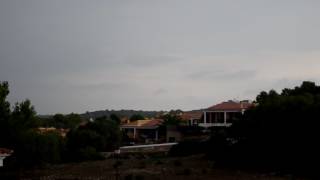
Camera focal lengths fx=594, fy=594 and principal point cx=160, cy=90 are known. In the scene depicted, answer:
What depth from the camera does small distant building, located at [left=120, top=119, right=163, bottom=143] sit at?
73.8m

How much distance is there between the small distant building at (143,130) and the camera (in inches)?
2906

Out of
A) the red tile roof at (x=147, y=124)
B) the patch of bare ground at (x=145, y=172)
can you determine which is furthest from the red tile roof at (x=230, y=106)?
the patch of bare ground at (x=145, y=172)

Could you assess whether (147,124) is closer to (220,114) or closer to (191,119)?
(191,119)

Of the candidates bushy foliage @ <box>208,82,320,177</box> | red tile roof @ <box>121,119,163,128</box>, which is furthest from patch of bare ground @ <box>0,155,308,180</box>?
red tile roof @ <box>121,119,163,128</box>

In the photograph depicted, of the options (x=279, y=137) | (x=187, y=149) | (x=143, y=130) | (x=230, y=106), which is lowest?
(x=187, y=149)

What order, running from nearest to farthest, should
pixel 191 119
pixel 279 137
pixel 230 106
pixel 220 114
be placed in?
pixel 279 137, pixel 220 114, pixel 230 106, pixel 191 119

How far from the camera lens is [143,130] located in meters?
79.4

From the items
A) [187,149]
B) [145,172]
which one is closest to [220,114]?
[187,149]

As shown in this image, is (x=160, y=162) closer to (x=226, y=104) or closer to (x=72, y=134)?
(x=72, y=134)

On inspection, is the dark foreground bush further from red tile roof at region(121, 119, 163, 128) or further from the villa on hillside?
red tile roof at region(121, 119, 163, 128)

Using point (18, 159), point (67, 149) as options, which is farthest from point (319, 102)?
point (67, 149)

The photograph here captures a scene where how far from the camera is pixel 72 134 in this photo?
50.3 meters

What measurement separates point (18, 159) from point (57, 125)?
55.2 meters

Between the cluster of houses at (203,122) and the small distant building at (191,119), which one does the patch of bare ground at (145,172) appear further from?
the small distant building at (191,119)
